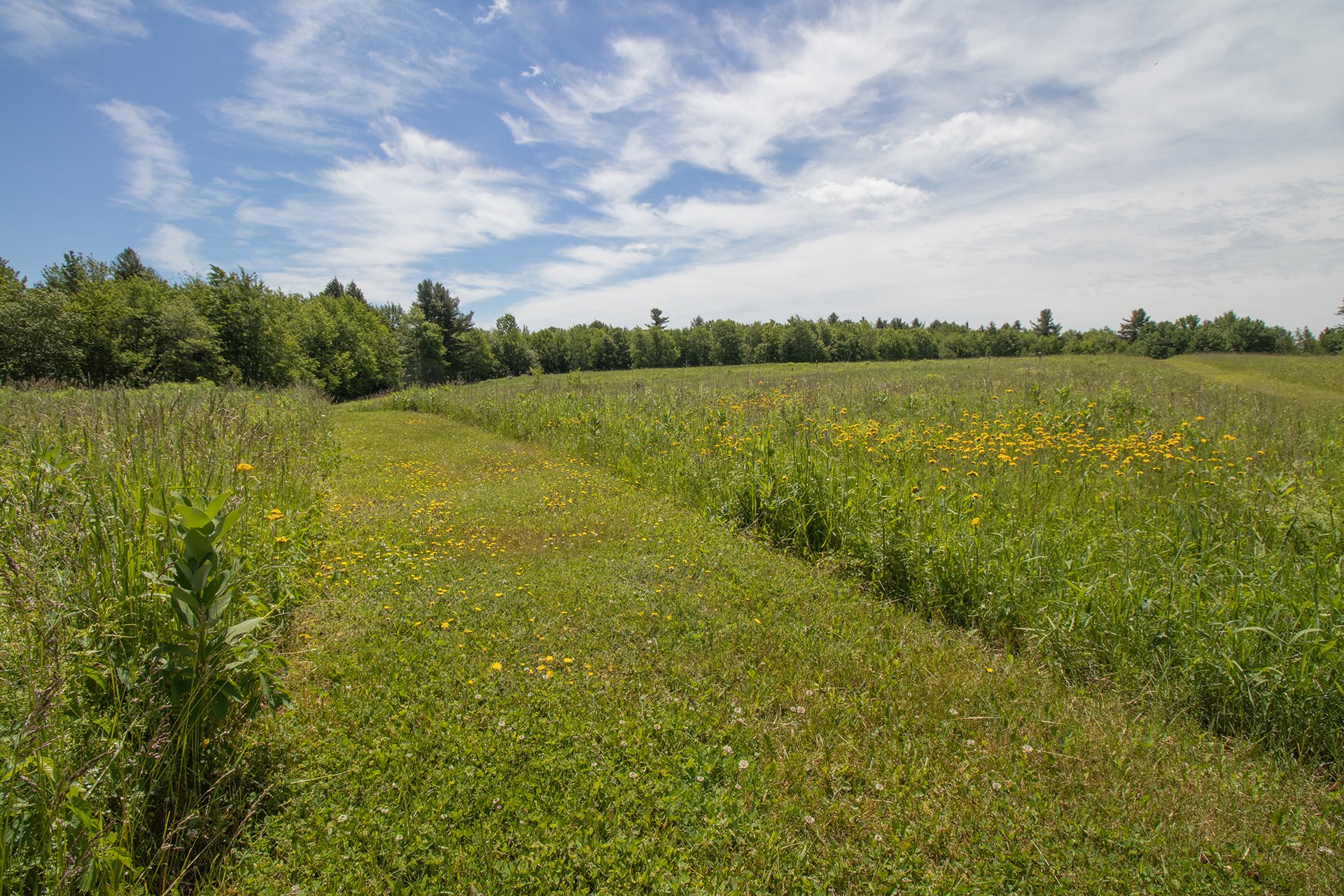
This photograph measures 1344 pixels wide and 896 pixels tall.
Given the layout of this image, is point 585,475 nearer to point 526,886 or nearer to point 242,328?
point 526,886

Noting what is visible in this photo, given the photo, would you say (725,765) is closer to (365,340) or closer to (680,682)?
(680,682)

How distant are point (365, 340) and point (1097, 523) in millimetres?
54025

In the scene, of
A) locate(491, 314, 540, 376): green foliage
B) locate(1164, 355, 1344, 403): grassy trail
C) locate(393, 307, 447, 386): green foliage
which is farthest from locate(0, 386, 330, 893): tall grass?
locate(491, 314, 540, 376): green foliage

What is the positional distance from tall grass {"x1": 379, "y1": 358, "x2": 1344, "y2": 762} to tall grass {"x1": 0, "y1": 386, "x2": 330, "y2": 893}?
14.8 feet

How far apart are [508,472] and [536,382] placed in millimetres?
10887

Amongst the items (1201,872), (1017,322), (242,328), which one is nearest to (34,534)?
(1201,872)

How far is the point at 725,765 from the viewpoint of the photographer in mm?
2877

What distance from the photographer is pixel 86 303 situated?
2761 centimetres

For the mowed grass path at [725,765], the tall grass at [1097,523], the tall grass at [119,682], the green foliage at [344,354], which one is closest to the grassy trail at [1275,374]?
the tall grass at [1097,523]

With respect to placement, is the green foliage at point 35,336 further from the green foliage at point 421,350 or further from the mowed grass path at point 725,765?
the mowed grass path at point 725,765

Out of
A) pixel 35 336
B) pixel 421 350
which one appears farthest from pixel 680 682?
pixel 421 350

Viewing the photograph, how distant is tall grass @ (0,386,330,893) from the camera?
177cm

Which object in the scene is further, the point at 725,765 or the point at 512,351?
the point at 512,351

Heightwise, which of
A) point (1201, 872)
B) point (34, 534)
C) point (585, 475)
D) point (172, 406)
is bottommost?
point (1201, 872)
